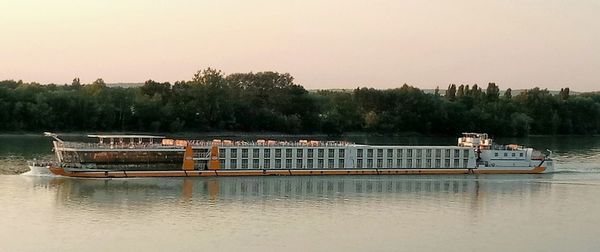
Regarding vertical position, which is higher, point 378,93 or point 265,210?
point 378,93

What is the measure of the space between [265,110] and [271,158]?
162 ft

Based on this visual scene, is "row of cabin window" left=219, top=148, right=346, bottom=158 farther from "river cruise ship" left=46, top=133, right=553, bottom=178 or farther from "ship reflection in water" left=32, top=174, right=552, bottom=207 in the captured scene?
"ship reflection in water" left=32, top=174, right=552, bottom=207

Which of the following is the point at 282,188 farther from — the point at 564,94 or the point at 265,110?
the point at 564,94

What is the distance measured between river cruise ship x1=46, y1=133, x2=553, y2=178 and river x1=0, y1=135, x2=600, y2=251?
1.18m

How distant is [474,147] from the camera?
5522 centimetres

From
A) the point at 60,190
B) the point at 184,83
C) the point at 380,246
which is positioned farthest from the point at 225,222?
the point at 184,83

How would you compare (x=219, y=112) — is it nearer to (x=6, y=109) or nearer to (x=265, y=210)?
(x=6, y=109)

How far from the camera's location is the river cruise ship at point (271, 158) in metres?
46.8

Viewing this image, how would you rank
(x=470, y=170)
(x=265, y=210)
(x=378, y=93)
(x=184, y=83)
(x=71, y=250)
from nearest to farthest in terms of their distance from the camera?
(x=71, y=250)
(x=265, y=210)
(x=470, y=170)
(x=184, y=83)
(x=378, y=93)

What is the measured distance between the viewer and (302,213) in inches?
1470

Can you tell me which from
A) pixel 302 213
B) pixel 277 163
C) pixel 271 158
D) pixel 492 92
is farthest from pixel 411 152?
pixel 492 92

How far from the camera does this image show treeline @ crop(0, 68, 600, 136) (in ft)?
297

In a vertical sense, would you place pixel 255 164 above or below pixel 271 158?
below

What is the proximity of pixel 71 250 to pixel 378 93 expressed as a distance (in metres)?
82.9
